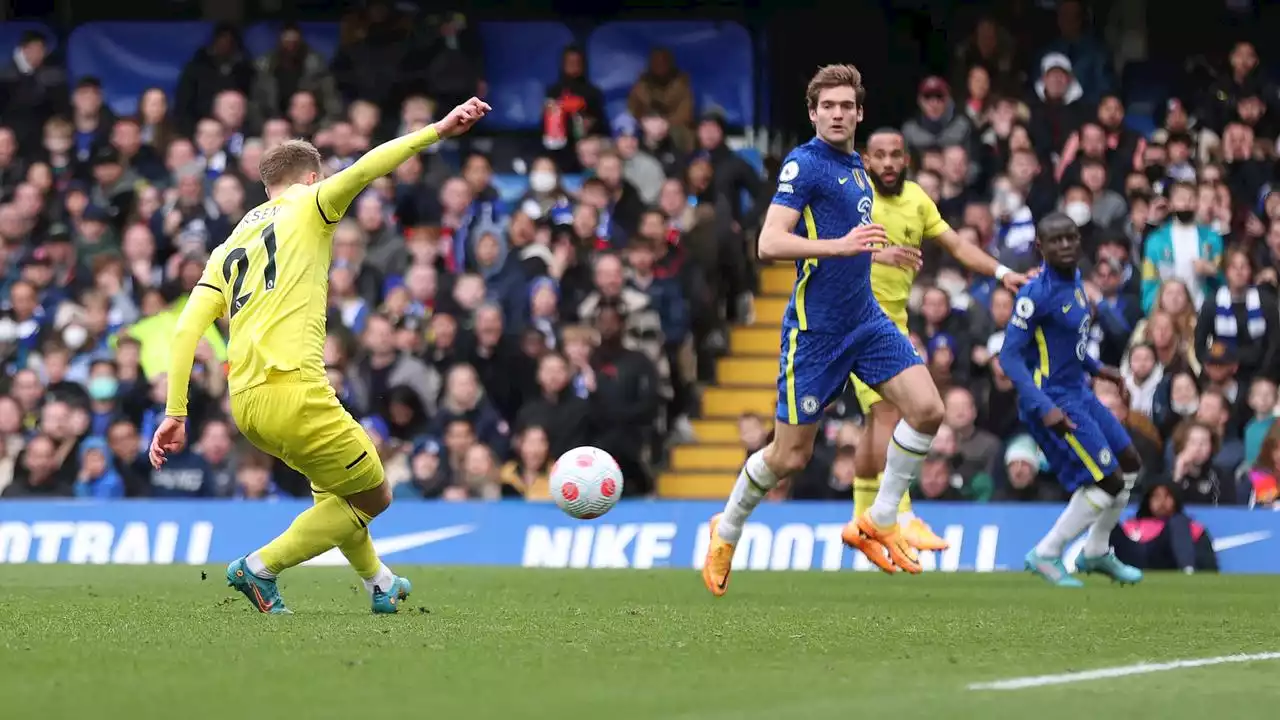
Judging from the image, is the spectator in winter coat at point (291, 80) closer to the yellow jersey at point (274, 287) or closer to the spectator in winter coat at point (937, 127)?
the spectator in winter coat at point (937, 127)

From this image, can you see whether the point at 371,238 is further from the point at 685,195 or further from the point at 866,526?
the point at 866,526

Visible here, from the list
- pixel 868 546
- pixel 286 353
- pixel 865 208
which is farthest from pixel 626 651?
pixel 868 546

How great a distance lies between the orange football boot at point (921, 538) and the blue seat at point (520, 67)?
10.1 meters

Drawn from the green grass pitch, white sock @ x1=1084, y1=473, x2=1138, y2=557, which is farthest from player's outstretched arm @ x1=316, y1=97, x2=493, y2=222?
white sock @ x1=1084, y1=473, x2=1138, y2=557

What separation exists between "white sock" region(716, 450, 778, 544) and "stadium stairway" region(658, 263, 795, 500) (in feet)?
20.9

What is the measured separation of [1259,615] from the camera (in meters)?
10.4

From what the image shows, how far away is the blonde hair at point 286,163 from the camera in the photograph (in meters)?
9.67

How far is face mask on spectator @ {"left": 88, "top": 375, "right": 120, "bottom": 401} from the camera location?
18.5 m

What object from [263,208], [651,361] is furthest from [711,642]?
[651,361]

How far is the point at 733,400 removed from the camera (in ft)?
62.6

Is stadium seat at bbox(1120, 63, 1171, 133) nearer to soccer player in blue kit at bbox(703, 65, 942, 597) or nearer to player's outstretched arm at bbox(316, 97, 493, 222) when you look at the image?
soccer player in blue kit at bbox(703, 65, 942, 597)

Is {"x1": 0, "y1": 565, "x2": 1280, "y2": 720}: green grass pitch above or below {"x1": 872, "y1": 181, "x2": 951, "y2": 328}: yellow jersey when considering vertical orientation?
below

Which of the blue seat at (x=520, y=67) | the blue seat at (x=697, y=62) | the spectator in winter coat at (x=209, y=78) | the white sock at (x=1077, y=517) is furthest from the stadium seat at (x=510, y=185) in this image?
the white sock at (x=1077, y=517)

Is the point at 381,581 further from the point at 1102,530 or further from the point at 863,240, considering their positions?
the point at 1102,530
